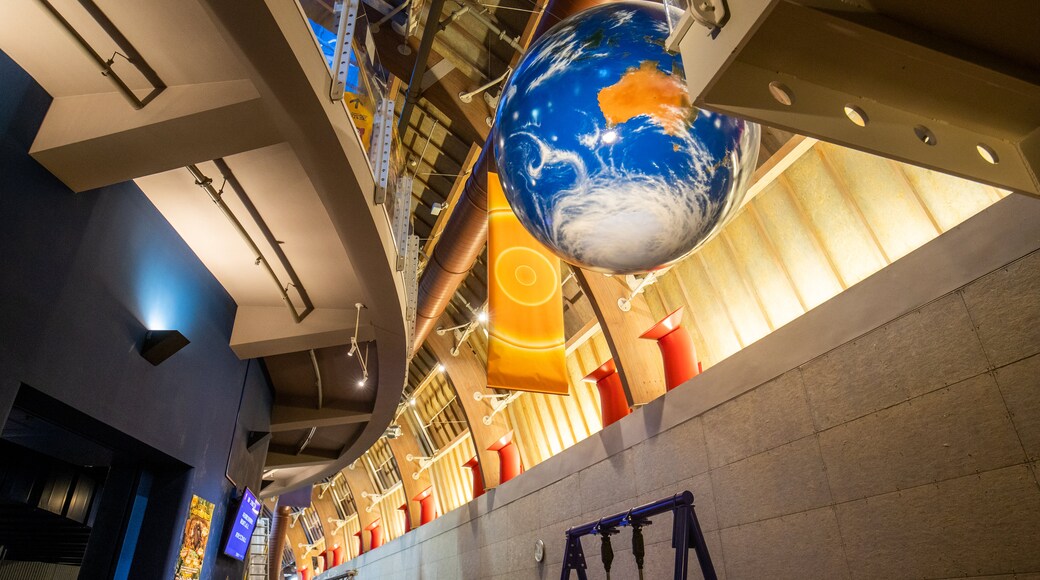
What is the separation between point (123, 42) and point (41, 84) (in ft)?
2.50

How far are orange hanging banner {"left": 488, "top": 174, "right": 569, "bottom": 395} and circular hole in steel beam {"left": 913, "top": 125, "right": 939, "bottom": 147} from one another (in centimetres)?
406

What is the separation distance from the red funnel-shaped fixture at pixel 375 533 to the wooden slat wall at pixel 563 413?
9.37 meters

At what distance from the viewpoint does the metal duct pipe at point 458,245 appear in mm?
6629

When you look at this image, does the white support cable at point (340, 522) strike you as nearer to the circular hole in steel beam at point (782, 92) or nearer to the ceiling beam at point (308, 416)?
the ceiling beam at point (308, 416)

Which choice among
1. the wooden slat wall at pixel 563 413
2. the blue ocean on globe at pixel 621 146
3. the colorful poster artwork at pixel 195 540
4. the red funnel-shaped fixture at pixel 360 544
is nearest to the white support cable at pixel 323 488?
the red funnel-shaped fixture at pixel 360 544

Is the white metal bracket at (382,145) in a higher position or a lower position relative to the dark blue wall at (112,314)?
higher

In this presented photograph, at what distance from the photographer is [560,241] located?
1.82 meters

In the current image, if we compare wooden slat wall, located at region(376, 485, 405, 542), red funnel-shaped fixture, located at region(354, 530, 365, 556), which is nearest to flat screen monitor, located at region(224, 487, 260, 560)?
wooden slat wall, located at region(376, 485, 405, 542)

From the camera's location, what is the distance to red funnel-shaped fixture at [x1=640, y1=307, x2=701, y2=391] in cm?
591

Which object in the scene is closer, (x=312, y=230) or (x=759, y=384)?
(x=759, y=384)

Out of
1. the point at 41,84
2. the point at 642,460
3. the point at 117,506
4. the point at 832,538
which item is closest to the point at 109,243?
the point at 41,84

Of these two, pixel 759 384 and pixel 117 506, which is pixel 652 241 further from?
pixel 117 506

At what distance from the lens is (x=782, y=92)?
1.25 m

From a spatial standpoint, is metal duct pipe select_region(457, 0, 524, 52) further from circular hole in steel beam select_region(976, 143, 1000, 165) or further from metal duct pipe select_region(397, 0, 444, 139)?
circular hole in steel beam select_region(976, 143, 1000, 165)
